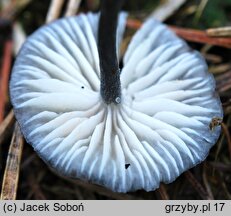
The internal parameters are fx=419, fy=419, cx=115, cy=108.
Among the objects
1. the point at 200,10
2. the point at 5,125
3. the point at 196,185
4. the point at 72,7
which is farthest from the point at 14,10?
the point at 196,185

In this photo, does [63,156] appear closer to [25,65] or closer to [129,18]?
[25,65]

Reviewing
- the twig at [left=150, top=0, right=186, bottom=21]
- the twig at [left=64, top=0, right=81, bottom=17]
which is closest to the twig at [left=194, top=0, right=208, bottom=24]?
the twig at [left=150, top=0, right=186, bottom=21]

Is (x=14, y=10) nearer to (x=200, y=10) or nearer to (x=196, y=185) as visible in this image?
(x=200, y=10)

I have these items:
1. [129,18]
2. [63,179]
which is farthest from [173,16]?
[63,179]

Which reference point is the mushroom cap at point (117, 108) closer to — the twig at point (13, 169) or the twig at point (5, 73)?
the twig at point (13, 169)

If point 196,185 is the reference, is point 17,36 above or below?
above

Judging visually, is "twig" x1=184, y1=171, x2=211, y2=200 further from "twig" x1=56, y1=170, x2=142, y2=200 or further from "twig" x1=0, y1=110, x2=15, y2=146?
"twig" x1=0, y1=110, x2=15, y2=146
